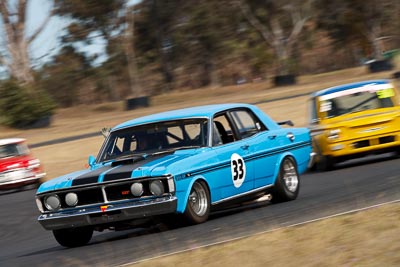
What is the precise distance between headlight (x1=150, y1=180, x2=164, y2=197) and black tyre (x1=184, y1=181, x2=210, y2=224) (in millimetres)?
376

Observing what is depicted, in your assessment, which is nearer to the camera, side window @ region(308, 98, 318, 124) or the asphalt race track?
the asphalt race track

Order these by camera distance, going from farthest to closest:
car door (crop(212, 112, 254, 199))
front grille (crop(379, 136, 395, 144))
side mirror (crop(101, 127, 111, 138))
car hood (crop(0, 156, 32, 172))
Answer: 1. car hood (crop(0, 156, 32, 172))
2. front grille (crop(379, 136, 395, 144))
3. side mirror (crop(101, 127, 111, 138))
4. car door (crop(212, 112, 254, 199))

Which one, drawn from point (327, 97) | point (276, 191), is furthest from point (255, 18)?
point (276, 191)

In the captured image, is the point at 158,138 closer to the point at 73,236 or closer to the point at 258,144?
the point at 258,144

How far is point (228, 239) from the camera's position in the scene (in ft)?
25.0

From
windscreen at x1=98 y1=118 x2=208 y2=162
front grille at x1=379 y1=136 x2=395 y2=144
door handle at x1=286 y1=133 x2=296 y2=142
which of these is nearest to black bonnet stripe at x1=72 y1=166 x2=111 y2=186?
windscreen at x1=98 y1=118 x2=208 y2=162

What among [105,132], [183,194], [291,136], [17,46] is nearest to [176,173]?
[183,194]

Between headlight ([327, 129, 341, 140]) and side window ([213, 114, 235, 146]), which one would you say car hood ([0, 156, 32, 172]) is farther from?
side window ([213, 114, 235, 146])

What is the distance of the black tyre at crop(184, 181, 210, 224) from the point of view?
29.5 ft

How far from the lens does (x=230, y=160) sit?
9805 mm

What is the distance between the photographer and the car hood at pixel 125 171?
874 cm

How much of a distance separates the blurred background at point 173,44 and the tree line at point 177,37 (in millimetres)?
70

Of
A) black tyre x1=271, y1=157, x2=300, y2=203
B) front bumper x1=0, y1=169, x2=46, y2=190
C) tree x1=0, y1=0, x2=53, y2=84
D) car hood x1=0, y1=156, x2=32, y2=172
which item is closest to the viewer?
black tyre x1=271, y1=157, x2=300, y2=203

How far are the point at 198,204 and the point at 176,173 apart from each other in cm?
66
